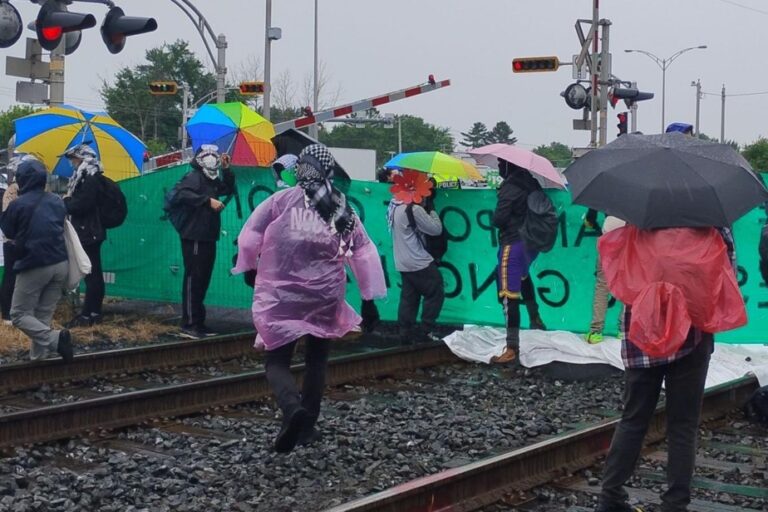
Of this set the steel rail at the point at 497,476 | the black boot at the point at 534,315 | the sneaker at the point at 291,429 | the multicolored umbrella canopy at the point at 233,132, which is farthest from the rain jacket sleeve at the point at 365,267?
the multicolored umbrella canopy at the point at 233,132

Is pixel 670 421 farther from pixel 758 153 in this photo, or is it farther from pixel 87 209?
pixel 758 153

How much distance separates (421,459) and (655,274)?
2.27 meters

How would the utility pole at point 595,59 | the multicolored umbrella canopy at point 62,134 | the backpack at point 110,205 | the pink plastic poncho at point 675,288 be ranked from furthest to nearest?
the utility pole at point 595,59 < the multicolored umbrella canopy at point 62,134 < the backpack at point 110,205 < the pink plastic poncho at point 675,288

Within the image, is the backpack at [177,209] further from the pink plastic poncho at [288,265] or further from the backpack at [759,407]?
the backpack at [759,407]

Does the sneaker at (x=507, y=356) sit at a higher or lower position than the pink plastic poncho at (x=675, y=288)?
lower

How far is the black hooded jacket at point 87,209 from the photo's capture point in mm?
12453

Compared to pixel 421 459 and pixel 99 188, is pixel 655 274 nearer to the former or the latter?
pixel 421 459

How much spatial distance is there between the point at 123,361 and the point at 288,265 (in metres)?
4.16

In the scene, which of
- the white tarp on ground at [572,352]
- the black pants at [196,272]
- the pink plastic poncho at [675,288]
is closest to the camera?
the pink plastic poncho at [675,288]

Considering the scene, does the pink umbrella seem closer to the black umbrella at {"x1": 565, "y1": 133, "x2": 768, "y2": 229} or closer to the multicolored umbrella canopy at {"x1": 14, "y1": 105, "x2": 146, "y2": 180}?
the black umbrella at {"x1": 565, "y1": 133, "x2": 768, "y2": 229}

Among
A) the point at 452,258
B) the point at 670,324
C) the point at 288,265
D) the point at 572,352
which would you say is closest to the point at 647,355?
the point at 670,324

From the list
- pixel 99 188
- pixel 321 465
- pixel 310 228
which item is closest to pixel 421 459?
pixel 321 465

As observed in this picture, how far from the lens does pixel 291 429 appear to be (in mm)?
6629

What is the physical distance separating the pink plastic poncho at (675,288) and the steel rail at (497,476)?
131 centimetres
